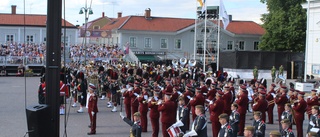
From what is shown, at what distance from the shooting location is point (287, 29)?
47.6m

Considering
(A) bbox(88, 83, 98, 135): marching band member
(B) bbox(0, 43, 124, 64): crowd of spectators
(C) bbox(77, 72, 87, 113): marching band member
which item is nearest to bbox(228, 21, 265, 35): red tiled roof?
(B) bbox(0, 43, 124, 64): crowd of spectators

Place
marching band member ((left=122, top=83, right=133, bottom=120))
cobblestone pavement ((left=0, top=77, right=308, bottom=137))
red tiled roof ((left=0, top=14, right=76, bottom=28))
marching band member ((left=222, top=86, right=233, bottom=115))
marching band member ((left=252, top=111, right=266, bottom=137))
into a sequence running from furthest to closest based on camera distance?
red tiled roof ((left=0, top=14, right=76, bottom=28))
marching band member ((left=122, top=83, right=133, bottom=120))
marching band member ((left=222, top=86, right=233, bottom=115))
cobblestone pavement ((left=0, top=77, right=308, bottom=137))
marching band member ((left=252, top=111, right=266, bottom=137))

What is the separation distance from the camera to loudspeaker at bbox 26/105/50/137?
5.38 m

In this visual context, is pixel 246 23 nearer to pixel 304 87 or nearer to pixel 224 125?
pixel 304 87

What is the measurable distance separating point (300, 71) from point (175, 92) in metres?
29.3

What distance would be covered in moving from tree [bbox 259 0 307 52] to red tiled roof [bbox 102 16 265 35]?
34.0ft

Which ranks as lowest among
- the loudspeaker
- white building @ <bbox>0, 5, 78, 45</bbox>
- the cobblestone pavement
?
the cobblestone pavement

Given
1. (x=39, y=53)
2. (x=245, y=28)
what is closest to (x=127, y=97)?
(x=39, y=53)

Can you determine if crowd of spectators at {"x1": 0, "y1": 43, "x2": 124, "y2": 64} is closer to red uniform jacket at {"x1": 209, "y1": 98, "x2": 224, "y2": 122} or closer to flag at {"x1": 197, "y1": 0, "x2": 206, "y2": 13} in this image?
flag at {"x1": 197, "y1": 0, "x2": 206, "y2": 13}

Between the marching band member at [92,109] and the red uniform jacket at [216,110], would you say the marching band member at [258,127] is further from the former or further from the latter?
the marching band member at [92,109]

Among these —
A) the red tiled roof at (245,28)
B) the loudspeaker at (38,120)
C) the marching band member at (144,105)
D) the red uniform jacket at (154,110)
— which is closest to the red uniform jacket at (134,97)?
the marching band member at (144,105)

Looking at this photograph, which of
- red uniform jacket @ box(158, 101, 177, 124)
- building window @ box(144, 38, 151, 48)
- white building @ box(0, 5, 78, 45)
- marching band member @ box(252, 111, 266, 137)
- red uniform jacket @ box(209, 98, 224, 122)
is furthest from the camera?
building window @ box(144, 38, 151, 48)

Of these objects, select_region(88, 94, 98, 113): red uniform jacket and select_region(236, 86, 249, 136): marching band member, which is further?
select_region(236, 86, 249, 136): marching band member

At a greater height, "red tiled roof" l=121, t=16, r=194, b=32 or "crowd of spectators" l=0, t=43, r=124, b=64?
"red tiled roof" l=121, t=16, r=194, b=32
